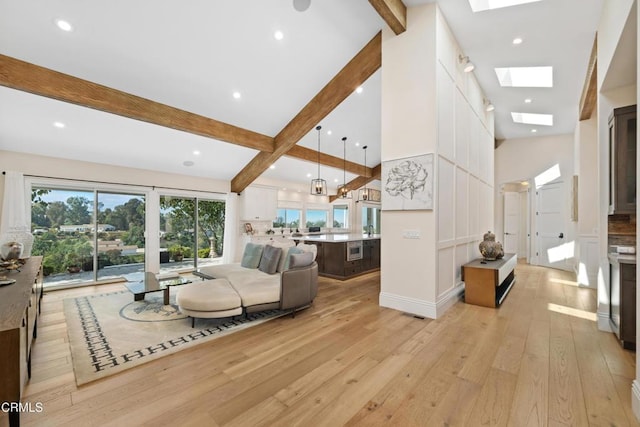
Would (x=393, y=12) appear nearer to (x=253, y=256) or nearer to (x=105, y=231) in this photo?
(x=253, y=256)

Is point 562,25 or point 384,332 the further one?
point 562,25

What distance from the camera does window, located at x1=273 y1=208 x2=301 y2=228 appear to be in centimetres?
930

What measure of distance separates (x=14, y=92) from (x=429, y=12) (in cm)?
Result: 594

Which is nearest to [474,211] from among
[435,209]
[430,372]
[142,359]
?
[435,209]

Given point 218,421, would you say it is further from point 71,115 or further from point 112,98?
point 71,115

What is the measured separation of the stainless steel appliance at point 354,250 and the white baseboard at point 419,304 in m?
1.98

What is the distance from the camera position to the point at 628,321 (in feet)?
8.28

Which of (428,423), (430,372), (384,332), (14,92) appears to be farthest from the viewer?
(14,92)

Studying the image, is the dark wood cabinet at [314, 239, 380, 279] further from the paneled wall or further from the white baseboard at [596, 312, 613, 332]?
the white baseboard at [596, 312, 613, 332]

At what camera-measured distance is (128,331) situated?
10.1ft

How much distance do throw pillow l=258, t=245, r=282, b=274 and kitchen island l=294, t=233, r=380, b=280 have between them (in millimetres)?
1615

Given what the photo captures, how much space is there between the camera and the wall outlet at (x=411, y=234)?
3521mm

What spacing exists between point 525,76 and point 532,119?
7.44ft

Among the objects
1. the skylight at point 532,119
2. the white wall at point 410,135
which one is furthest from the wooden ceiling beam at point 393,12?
the skylight at point 532,119
